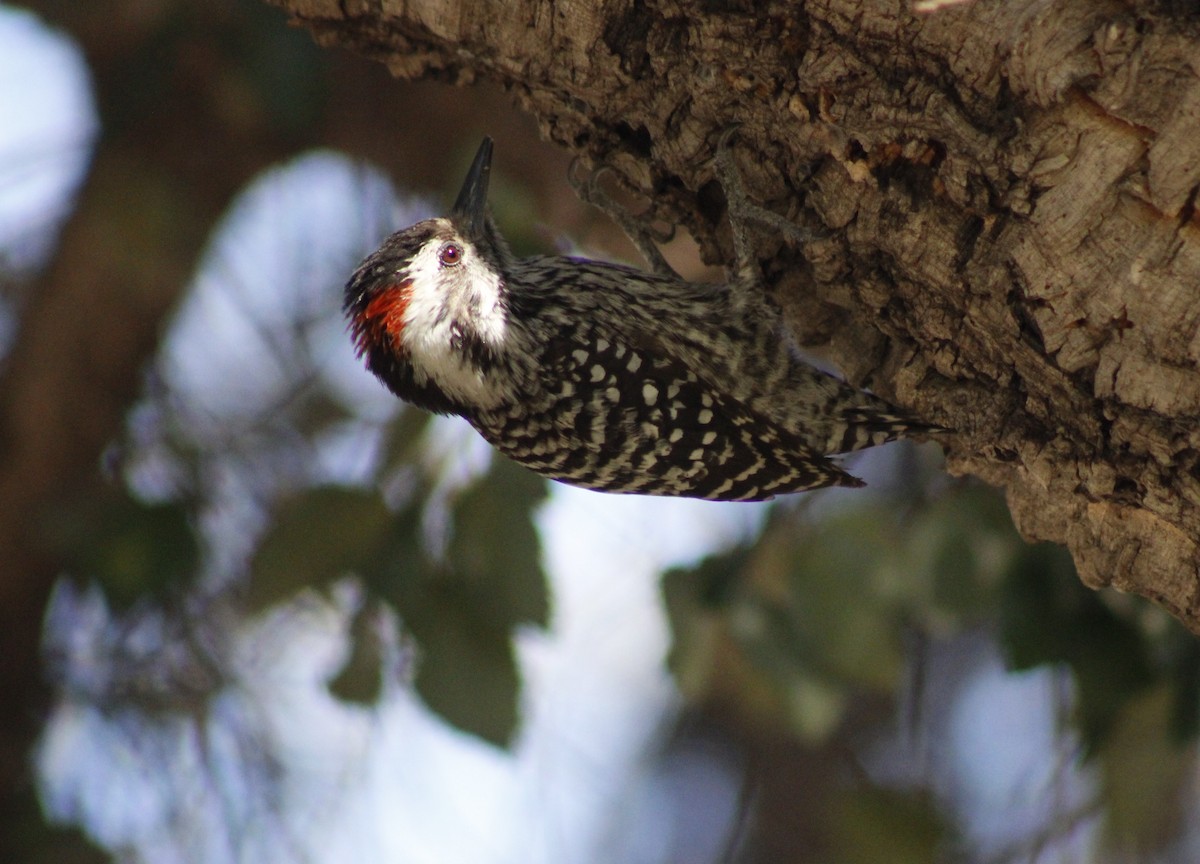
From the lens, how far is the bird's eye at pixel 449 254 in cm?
371

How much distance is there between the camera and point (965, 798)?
7141 millimetres

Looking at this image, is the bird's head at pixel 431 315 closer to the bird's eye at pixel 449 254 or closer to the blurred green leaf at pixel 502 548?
the bird's eye at pixel 449 254

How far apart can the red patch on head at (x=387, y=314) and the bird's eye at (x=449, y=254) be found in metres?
0.13

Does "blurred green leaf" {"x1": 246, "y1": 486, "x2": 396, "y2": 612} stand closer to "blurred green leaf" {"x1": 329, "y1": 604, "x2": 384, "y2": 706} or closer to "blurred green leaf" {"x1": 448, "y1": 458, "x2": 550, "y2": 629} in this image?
"blurred green leaf" {"x1": 329, "y1": 604, "x2": 384, "y2": 706}

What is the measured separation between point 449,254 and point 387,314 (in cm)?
27

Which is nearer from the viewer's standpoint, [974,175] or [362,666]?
[974,175]

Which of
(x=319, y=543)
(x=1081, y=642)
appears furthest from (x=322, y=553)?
(x=1081, y=642)

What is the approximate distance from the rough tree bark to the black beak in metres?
0.45

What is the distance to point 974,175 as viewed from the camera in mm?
2586

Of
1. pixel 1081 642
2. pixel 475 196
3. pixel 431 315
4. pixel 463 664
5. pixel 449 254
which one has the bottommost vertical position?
pixel 463 664

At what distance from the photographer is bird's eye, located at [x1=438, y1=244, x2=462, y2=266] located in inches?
146

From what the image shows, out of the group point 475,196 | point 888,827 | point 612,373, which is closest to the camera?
point 612,373

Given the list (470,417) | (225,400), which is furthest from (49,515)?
(470,417)

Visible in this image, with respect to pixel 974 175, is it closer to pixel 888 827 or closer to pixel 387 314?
pixel 387 314
